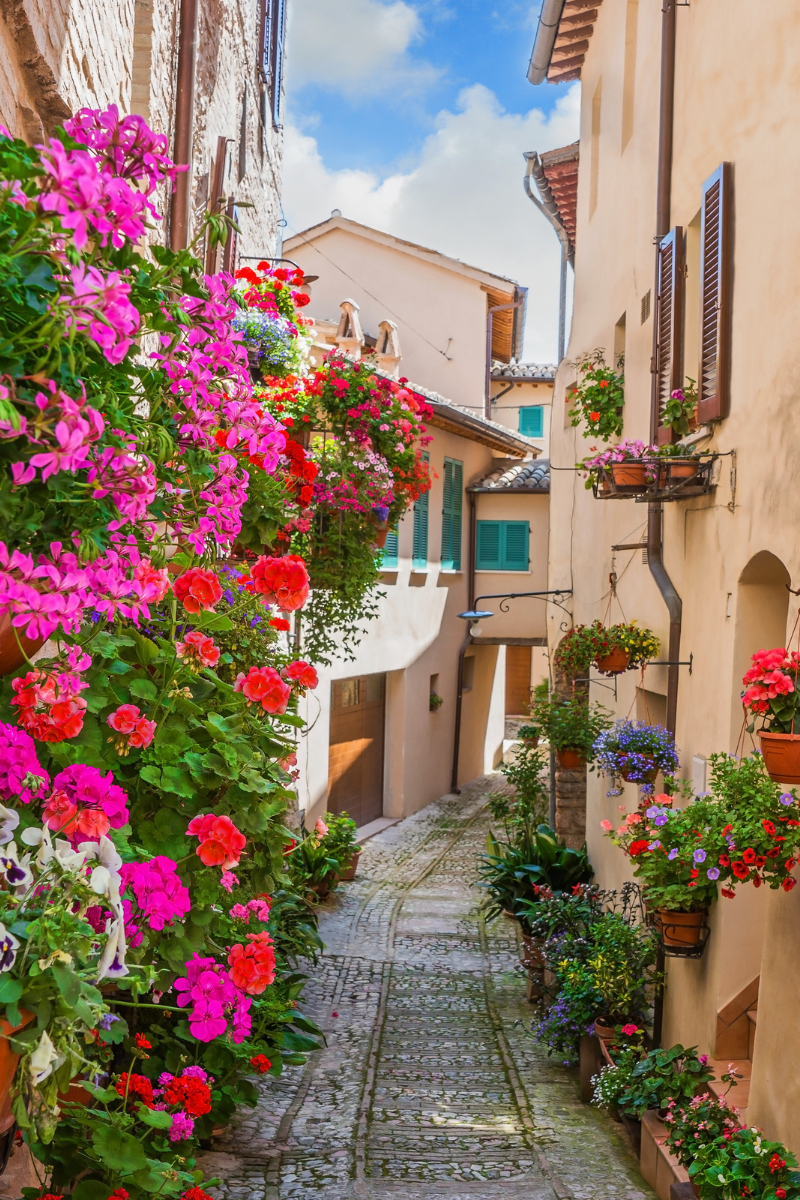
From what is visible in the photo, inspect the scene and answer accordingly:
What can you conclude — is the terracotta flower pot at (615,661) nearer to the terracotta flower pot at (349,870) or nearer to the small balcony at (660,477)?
the small balcony at (660,477)

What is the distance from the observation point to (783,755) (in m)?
4.14

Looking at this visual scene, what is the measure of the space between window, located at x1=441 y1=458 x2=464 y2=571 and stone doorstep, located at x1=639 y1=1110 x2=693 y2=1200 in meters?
13.9

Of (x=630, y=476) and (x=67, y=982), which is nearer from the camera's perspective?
(x=67, y=982)

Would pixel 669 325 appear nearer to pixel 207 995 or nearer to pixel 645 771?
pixel 645 771

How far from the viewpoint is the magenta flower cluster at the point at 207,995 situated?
2.62 meters

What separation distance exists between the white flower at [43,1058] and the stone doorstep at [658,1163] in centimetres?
428

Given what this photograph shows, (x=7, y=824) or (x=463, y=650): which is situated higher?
(x=7, y=824)

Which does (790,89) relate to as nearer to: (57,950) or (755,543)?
(755,543)

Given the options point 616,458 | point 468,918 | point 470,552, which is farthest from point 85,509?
point 470,552

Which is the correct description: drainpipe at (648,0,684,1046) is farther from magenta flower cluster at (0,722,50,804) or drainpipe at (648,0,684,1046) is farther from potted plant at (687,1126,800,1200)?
magenta flower cluster at (0,722,50,804)

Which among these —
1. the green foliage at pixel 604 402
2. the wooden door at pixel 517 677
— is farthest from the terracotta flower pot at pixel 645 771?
the wooden door at pixel 517 677

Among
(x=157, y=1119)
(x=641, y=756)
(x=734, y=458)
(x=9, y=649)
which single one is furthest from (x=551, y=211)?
(x=9, y=649)

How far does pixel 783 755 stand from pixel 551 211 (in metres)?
12.8

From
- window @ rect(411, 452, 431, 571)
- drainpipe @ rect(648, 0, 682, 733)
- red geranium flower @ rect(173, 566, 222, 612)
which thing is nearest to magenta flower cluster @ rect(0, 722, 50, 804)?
red geranium flower @ rect(173, 566, 222, 612)
